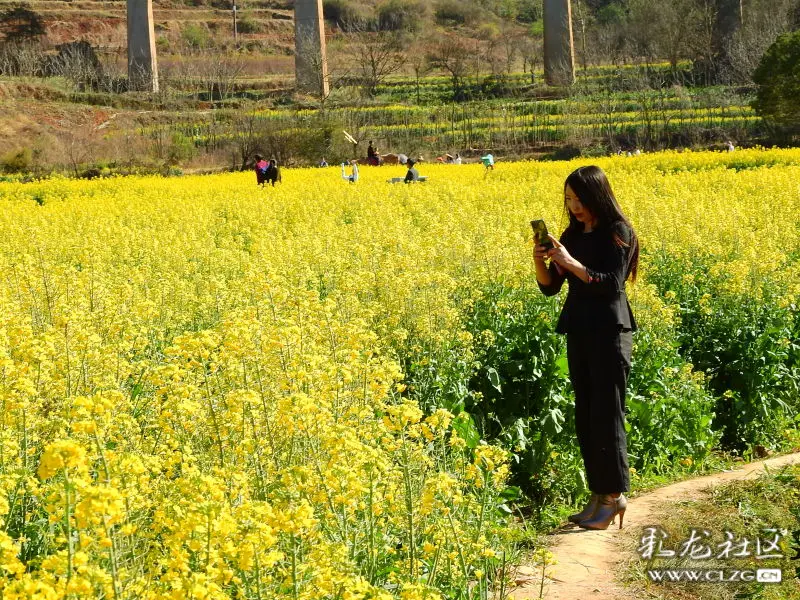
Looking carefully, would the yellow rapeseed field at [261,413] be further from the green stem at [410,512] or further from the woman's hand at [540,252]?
the woman's hand at [540,252]

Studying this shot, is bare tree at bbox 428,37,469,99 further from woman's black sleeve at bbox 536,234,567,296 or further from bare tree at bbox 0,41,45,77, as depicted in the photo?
woman's black sleeve at bbox 536,234,567,296

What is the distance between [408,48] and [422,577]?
98.2 meters

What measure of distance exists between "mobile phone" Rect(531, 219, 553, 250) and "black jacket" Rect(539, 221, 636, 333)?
0.26m

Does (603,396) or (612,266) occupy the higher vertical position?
(612,266)

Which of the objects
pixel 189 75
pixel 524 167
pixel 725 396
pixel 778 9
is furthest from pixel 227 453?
pixel 189 75

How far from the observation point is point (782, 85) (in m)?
36.8

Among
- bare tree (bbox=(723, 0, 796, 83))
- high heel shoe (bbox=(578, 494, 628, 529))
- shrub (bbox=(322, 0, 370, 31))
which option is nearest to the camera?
high heel shoe (bbox=(578, 494, 628, 529))

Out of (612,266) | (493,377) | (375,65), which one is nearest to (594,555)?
(612,266)

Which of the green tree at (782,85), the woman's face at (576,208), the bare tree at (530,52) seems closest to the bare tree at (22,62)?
the bare tree at (530,52)

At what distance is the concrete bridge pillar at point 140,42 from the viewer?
2832 inches

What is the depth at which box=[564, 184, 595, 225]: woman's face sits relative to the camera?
5.38m

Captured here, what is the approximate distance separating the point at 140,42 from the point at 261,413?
2886 inches

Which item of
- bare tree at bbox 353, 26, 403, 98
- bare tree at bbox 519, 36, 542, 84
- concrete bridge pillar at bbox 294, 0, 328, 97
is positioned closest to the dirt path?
bare tree at bbox 353, 26, 403, 98

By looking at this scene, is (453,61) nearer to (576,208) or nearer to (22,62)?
(22,62)
